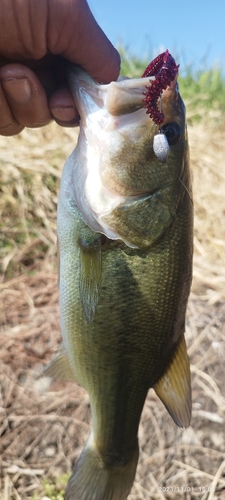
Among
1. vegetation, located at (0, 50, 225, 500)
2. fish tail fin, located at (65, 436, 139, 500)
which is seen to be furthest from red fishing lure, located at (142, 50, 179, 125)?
vegetation, located at (0, 50, 225, 500)

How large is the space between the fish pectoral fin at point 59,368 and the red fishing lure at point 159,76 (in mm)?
922

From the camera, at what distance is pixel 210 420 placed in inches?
109

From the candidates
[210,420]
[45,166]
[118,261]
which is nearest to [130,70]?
[45,166]

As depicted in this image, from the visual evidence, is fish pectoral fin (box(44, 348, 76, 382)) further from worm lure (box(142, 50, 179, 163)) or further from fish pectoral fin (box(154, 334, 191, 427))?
worm lure (box(142, 50, 179, 163))

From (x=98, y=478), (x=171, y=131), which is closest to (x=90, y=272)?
(x=171, y=131)

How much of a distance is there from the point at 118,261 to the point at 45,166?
140 inches

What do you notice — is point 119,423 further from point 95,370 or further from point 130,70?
point 130,70

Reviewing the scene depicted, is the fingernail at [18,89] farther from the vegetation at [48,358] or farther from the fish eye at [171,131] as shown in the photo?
the vegetation at [48,358]

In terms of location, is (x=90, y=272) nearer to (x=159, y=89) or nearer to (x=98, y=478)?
(x=159, y=89)

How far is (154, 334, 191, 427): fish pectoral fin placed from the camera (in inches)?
61.9

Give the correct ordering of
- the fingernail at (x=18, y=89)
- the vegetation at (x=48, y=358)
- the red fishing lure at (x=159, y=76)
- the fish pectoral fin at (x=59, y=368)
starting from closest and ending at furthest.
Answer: the red fishing lure at (x=159, y=76) → the fingernail at (x=18, y=89) → the fish pectoral fin at (x=59, y=368) → the vegetation at (x=48, y=358)

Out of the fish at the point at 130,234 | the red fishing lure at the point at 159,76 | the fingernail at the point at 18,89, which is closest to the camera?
the red fishing lure at the point at 159,76

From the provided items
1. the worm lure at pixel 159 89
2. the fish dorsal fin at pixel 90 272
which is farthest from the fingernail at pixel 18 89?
the fish dorsal fin at pixel 90 272

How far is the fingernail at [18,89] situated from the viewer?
1.48 meters
